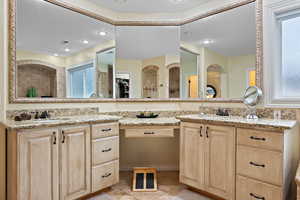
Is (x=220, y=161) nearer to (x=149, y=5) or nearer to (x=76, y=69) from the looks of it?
(x=76, y=69)

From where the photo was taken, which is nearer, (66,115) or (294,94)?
(294,94)

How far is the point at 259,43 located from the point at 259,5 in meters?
0.45

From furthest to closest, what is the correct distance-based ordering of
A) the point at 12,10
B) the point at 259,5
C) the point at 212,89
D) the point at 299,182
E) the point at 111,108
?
1. the point at 111,108
2. the point at 212,89
3. the point at 259,5
4. the point at 12,10
5. the point at 299,182

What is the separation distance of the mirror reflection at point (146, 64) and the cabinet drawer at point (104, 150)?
0.87 metres

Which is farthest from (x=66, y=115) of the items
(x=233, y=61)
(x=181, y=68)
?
(x=233, y=61)

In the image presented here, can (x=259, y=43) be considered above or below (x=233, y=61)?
above

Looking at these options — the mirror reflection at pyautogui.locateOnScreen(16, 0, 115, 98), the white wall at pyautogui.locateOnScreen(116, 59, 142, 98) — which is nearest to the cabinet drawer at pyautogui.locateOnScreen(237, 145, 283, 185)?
the white wall at pyautogui.locateOnScreen(116, 59, 142, 98)

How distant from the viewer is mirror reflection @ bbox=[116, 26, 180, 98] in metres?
2.97

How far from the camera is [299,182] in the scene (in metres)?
1.26

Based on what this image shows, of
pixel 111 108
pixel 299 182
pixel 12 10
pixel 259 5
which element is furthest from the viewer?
pixel 111 108

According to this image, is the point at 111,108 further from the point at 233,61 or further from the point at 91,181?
the point at 233,61

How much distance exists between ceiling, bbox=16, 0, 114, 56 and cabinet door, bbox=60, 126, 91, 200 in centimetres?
114

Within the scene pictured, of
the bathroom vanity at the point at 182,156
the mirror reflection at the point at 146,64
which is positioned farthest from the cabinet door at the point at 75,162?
the mirror reflection at the point at 146,64

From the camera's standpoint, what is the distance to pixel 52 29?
7.74ft
